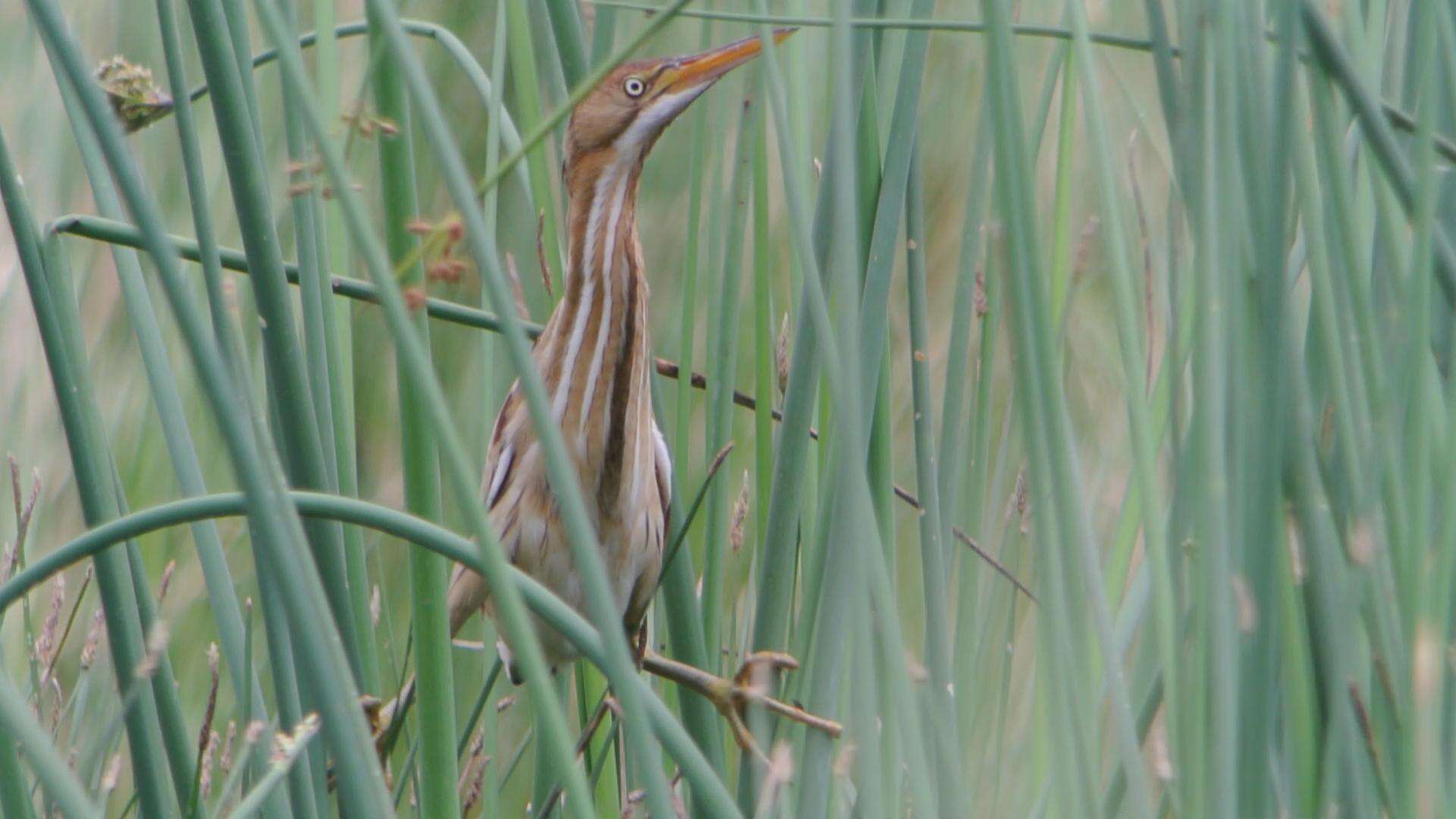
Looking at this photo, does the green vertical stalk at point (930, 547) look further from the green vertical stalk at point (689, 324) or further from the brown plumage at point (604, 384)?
the brown plumage at point (604, 384)

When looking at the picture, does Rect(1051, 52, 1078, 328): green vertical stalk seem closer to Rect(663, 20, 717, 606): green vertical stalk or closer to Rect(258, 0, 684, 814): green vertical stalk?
Rect(663, 20, 717, 606): green vertical stalk

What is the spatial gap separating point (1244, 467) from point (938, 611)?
0.16 metres

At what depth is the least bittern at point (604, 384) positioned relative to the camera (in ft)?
3.58

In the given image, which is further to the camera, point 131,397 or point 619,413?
point 131,397

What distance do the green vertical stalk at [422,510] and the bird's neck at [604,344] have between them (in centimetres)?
42

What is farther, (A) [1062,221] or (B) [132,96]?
(A) [1062,221]

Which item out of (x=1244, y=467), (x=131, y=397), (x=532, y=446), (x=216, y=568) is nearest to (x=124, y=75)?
(x=216, y=568)

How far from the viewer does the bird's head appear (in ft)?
3.69

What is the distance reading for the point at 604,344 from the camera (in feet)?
3.59

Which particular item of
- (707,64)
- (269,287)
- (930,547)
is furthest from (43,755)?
(707,64)

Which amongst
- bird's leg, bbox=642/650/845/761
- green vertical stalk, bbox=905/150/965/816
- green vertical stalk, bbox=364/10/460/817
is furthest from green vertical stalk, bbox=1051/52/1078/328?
green vertical stalk, bbox=364/10/460/817

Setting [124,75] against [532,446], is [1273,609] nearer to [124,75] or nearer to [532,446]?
[124,75]

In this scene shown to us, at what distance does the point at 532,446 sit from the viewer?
1.14 metres

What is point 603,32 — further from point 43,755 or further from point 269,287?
point 43,755
